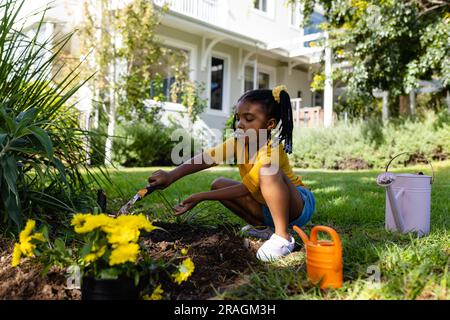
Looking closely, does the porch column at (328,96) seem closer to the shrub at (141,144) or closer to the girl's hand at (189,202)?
the shrub at (141,144)

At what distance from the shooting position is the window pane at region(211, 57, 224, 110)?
12.4 metres

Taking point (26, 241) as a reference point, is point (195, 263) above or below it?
below

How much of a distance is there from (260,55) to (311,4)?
15.1 feet

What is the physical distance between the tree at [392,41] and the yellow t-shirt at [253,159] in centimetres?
611

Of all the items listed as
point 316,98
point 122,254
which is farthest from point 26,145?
point 316,98

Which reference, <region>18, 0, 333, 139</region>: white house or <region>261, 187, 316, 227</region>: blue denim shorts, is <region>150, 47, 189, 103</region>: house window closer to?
<region>18, 0, 333, 139</region>: white house

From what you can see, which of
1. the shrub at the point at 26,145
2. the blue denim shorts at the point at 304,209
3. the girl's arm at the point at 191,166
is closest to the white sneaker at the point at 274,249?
the blue denim shorts at the point at 304,209

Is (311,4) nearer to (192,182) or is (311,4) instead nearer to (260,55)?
(260,55)

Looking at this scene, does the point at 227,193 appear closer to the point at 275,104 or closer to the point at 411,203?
the point at 275,104

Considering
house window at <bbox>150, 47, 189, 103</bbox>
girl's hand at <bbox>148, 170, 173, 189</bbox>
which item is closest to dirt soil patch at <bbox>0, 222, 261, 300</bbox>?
girl's hand at <bbox>148, 170, 173, 189</bbox>

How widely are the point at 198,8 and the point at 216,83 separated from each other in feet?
7.17

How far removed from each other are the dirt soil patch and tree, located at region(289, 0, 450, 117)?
6.55 m

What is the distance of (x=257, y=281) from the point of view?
5.17 ft

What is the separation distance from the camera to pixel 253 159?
89.4 inches
